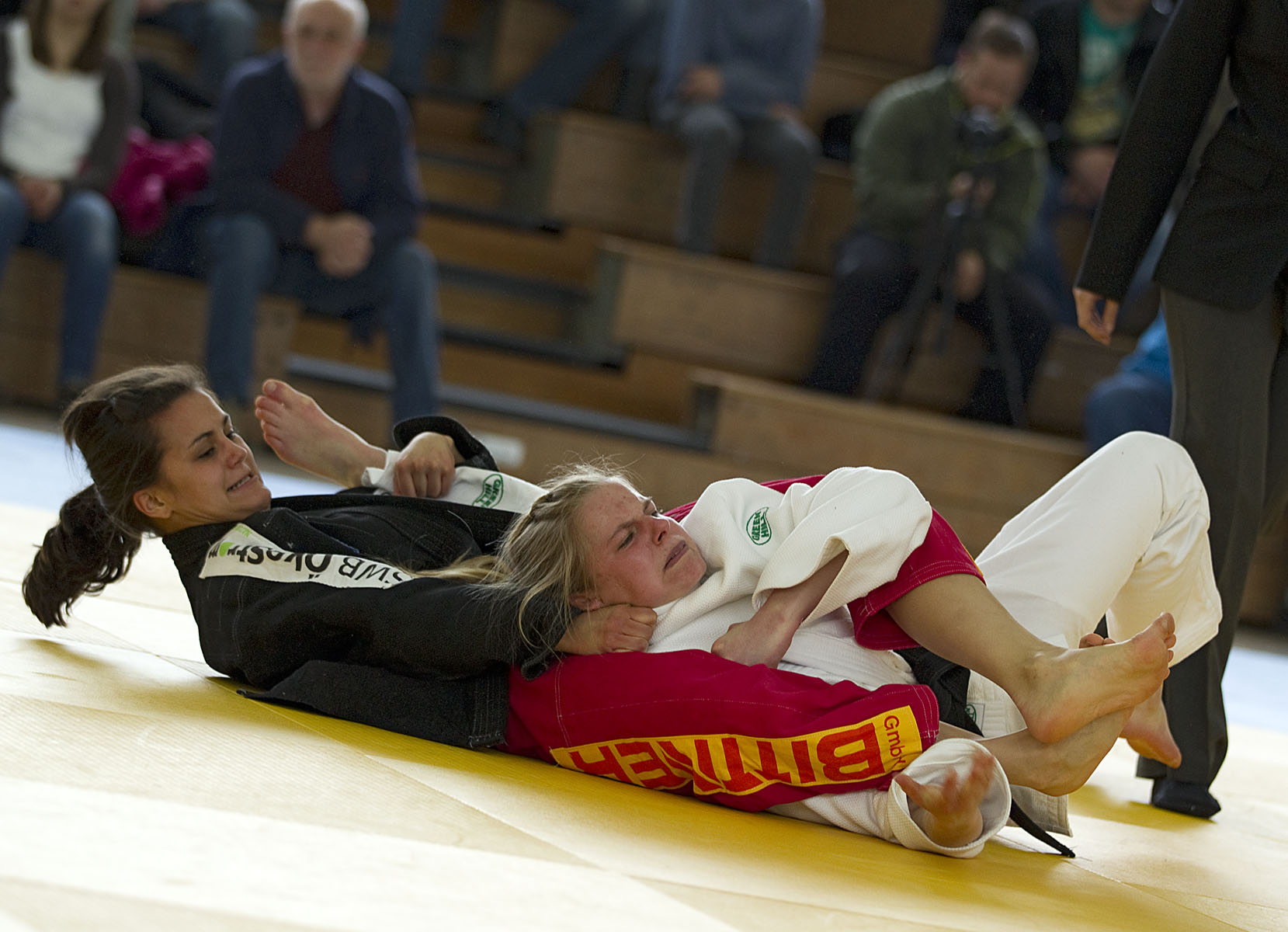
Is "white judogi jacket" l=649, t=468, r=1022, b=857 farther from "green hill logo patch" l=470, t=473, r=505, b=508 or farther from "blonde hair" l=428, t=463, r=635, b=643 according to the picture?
"green hill logo patch" l=470, t=473, r=505, b=508

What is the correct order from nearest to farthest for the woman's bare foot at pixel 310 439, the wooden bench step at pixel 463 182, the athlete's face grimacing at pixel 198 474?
the athlete's face grimacing at pixel 198 474, the woman's bare foot at pixel 310 439, the wooden bench step at pixel 463 182

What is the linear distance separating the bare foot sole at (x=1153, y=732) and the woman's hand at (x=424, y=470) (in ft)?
2.88

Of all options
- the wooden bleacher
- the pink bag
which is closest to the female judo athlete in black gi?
the wooden bleacher

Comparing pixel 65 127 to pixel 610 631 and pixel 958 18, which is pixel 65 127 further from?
pixel 610 631

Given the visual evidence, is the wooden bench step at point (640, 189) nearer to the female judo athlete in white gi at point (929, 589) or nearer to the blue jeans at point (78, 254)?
the blue jeans at point (78, 254)

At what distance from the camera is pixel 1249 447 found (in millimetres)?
1763

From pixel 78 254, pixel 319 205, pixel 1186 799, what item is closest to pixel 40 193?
pixel 78 254

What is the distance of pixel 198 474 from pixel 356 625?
0.97 ft

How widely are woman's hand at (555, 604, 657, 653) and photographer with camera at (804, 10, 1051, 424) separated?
2830 mm

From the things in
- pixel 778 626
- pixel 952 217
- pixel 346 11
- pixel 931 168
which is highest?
pixel 346 11

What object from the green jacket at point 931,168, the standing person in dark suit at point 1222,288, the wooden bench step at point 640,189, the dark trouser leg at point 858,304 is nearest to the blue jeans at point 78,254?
the wooden bench step at point 640,189

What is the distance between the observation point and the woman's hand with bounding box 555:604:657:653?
4.63 ft

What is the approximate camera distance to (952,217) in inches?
161

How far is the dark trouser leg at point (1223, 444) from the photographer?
1.76 metres
